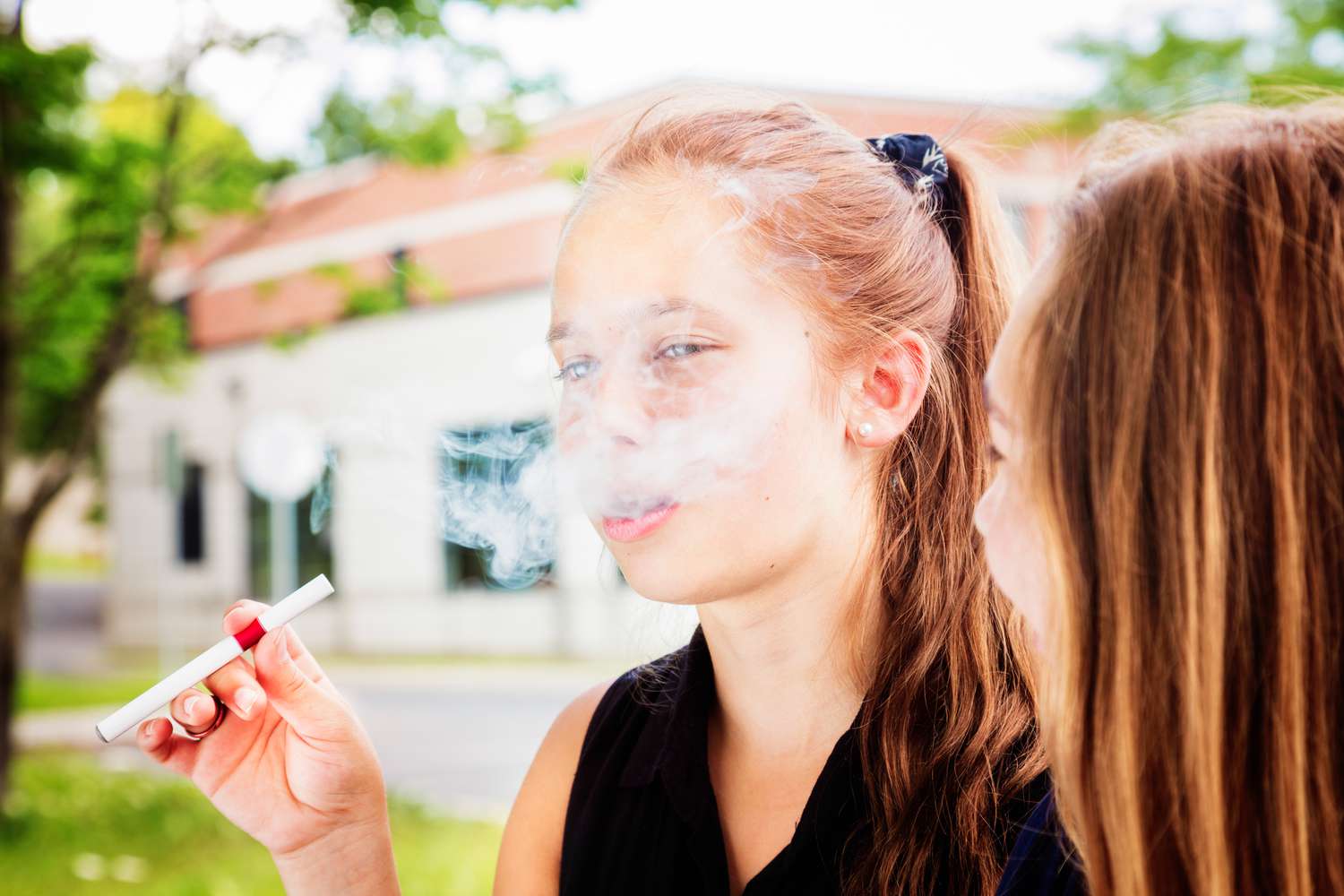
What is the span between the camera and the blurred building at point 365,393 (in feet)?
35.7

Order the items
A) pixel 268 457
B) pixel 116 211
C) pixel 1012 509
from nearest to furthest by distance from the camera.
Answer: pixel 1012 509, pixel 116 211, pixel 268 457

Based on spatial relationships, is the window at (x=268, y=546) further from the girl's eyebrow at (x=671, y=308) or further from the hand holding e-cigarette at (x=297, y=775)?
the girl's eyebrow at (x=671, y=308)

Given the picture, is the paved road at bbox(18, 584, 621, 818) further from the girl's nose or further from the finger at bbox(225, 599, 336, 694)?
the girl's nose

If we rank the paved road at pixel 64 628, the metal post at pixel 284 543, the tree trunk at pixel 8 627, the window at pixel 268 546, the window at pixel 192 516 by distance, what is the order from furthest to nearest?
the paved road at pixel 64 628 → the window at pixel 192 516 → the metal post at pixel 284 543 → the window at pixel 268 546 → the tree trunk at pixel 8 627

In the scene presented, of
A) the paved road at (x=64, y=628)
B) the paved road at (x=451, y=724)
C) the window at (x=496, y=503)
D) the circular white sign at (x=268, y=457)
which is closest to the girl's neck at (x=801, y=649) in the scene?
the window at (x=496, y=503)

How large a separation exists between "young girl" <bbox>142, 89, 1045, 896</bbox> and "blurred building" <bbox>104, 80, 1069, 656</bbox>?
5754 mm

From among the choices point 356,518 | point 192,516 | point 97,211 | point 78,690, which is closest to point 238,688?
point 97,211

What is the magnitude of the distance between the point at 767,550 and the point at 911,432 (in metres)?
0.29

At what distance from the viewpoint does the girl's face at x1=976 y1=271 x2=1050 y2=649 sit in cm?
110

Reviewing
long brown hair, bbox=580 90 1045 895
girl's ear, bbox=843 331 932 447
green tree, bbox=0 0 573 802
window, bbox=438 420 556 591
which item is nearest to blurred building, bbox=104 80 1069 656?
green tree, bbox=0 0 573 802

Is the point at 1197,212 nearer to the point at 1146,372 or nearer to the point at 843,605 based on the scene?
the point at 1146,372

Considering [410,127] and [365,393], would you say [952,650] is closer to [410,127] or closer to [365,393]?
[410,127]

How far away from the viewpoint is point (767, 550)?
4.66 feet

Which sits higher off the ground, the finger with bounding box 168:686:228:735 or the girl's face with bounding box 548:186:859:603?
the girl's face with bounding box 548:186:859:603
